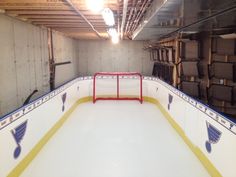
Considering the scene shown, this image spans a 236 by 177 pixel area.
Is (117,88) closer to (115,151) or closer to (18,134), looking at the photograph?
(115,151)

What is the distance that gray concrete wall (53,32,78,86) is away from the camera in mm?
8508

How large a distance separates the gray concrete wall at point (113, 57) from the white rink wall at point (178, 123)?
7.18 metres

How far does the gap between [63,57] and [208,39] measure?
570 centimetres

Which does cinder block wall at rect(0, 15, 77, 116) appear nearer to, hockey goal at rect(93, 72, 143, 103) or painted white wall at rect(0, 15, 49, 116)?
painted white wall at rect(0, 15, 49, 116)

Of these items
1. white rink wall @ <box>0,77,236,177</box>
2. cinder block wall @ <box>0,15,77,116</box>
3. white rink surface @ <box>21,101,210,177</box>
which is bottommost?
white rink surface @ <box>21,101,210,177</box>

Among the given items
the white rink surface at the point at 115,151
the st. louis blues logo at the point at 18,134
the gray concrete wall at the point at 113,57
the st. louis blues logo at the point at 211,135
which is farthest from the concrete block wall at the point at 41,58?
the st. louis blues logo at the point at 211,135

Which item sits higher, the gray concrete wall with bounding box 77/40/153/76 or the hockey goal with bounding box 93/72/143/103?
the gray concrete wall with bounding box 77/40/153/76

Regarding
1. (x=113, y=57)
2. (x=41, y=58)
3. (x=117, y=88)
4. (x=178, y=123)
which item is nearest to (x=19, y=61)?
(x=41, y=58)

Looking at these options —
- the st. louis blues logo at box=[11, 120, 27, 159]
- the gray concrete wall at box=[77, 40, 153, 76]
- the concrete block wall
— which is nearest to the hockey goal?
the concrete block wall

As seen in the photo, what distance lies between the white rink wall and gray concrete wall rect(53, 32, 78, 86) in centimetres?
343

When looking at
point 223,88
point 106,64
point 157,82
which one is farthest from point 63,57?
point 223,88

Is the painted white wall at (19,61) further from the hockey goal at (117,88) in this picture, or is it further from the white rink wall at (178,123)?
the hockey goal at (117,88)

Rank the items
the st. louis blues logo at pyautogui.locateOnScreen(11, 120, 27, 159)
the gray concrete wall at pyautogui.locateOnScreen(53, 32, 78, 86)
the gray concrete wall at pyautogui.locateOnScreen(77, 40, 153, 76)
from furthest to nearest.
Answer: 1. the gray concrete wall at pyautogui.locateOnScreen(77, 40, 153, 76)
2. the gray concrete wall at pyautogui.locateOnScreen(53, 32, 78, 86)
3. the st. louis blues logo at pyautogui.locateOnScreen(11, 120, 27, 159)

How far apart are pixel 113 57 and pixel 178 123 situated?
839cm
